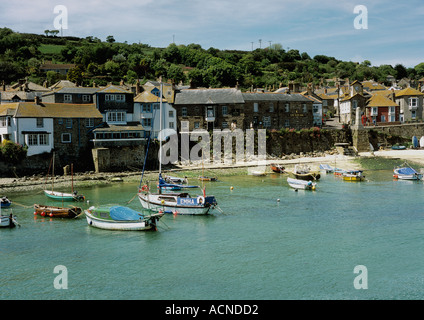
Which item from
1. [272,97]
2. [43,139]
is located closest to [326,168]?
[272,97]

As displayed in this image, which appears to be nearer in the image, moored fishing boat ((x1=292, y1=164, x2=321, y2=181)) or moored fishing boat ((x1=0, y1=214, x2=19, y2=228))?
moored fishing boat ((x1=0, y1=214, x2=19, y2=228))

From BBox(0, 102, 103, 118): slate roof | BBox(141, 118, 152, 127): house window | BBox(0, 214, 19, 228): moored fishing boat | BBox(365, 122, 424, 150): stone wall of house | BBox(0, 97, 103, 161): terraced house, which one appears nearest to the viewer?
BBox(0, 214, 19, 228): moored fishing boat

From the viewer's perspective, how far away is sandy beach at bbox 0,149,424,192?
47.8 m

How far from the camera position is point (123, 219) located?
30.5m

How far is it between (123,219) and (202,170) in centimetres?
2778

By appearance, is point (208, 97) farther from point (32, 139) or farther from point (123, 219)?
point (123, 219)

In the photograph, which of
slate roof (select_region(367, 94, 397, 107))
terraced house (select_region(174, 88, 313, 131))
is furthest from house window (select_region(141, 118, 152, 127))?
slate roof (select_region(367, 94, 397, 107))

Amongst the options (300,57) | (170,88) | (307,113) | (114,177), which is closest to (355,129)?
(307,113)

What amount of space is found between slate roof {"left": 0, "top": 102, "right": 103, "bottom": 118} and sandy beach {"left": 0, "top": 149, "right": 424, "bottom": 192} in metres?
7.76

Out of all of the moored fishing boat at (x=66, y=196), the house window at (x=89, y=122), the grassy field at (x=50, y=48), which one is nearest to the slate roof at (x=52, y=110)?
the house window at (x=89, y=122)

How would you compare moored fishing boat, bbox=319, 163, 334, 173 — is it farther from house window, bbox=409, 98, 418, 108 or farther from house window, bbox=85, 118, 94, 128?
house window, bbox=409, 98, 418, 108

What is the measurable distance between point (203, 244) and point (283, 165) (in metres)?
36.3

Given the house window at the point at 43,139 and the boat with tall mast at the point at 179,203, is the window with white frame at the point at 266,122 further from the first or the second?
the boat with tall mast at the point at 179,203
